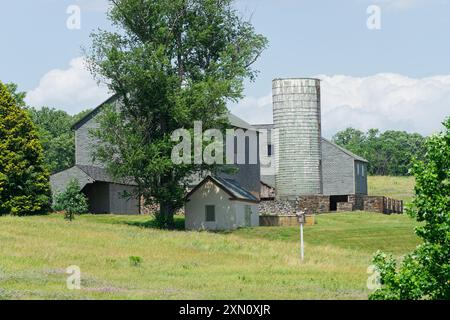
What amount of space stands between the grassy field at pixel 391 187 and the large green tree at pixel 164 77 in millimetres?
48628

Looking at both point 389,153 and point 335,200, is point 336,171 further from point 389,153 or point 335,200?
point 389,153

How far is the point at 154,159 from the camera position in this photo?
59.1 m

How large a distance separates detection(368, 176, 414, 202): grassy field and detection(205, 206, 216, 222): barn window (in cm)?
4603

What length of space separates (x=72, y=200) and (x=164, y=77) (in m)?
14.4

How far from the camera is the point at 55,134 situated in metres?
141

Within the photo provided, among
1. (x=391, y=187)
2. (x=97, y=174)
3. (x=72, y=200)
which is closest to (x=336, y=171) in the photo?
(x=97, y=174)

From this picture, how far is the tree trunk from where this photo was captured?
6248 centimetres

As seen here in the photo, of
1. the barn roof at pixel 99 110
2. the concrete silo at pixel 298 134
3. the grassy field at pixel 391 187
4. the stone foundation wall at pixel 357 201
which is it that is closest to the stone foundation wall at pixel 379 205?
the stone foundation wall at pixel 357 201

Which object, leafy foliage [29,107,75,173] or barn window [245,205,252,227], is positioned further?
leafy foliage [29,107,75,173]

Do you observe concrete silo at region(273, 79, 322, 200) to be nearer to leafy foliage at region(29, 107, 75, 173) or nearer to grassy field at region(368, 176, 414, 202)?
grassy field at region(368, 176, 414, 202)

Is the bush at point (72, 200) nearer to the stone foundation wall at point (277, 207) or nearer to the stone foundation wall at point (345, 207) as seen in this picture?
the stone foundation wall at point (277, 207)

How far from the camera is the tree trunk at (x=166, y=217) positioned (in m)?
62.5

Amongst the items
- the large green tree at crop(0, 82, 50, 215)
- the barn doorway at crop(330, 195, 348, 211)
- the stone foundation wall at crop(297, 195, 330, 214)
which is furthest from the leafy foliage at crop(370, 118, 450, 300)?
the barn doorway at crop(330, 195, 348, 211)
